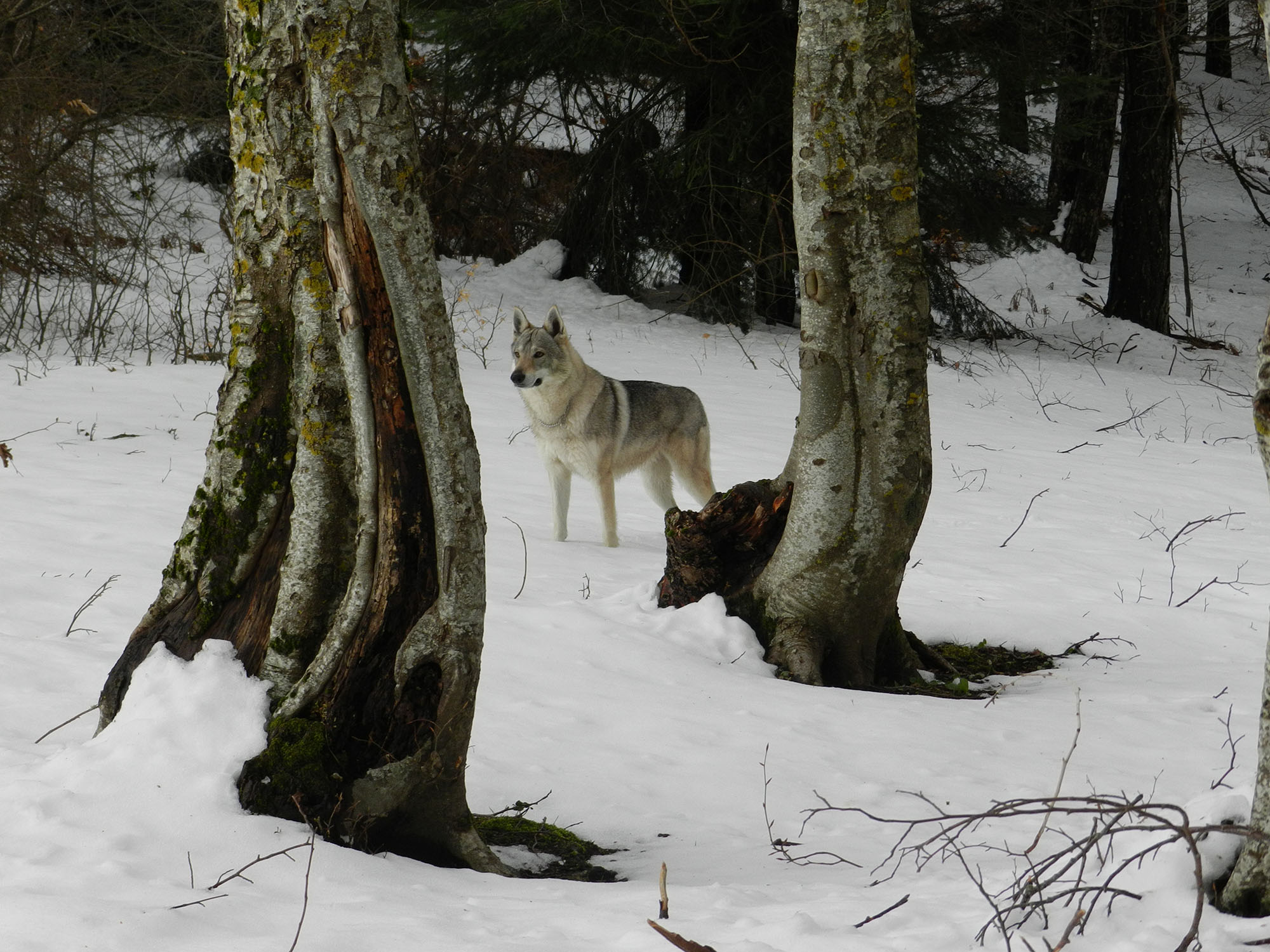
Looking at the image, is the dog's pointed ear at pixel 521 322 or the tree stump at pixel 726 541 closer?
the tree stump at pixel 726 541

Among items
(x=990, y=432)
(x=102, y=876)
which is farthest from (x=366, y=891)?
(x=990, y=432)

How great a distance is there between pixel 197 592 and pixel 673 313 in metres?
14.2

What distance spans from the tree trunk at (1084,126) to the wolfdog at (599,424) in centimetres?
927

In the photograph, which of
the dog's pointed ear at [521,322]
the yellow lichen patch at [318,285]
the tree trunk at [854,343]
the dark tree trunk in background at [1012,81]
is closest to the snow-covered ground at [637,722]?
the tree trunk at [854,343]

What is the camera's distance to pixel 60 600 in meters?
4.91

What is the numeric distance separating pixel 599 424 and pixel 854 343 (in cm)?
335

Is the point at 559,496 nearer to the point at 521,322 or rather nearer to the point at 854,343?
the point at 521,322

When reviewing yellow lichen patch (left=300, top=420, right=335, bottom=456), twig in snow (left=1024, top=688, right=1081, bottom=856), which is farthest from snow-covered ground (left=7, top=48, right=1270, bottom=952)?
yellow lichen patch (left=300, top=420, right=335, bottom=456)

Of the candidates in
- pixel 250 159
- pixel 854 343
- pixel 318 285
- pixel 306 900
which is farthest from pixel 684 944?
pixel 854 343

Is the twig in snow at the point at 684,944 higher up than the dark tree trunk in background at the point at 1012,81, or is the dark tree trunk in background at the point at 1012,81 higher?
the dark tree trunk in background at the point at 1012,81

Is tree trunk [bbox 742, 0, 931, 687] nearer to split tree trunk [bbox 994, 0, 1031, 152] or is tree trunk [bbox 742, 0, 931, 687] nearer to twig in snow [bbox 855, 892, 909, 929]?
twig in snow [bbox 855, 892, 909, 929]

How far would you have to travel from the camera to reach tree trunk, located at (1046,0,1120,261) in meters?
15.2

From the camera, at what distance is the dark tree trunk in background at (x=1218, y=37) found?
16458 millimetres

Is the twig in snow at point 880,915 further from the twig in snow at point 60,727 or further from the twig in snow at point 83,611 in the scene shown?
the twig in snow at point 83,611
